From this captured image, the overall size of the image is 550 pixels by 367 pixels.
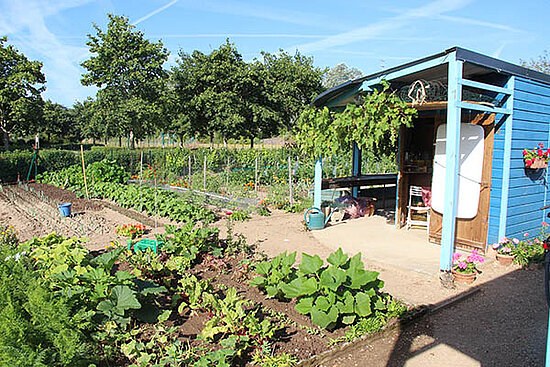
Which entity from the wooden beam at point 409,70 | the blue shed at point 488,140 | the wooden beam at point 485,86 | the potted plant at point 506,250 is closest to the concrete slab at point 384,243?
the blue shed at point 488,140

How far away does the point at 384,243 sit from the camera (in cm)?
677

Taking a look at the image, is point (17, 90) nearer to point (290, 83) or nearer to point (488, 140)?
point (290, 83)

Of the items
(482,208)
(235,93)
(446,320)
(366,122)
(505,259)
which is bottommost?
(446,320)

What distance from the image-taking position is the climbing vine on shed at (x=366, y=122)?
5906 millimetres

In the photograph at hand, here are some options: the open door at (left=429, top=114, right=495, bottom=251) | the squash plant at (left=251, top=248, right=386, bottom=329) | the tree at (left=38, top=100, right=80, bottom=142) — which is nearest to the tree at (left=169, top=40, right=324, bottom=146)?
the open door at (left=429, top=114, right=495, bottom=251)

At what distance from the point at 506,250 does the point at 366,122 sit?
2845 mm

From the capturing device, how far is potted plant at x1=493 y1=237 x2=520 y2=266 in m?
5.58

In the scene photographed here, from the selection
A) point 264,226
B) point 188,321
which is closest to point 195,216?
point 264,226

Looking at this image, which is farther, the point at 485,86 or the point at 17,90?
the point at 17,90

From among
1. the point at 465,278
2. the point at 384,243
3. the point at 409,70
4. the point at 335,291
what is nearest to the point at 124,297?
the point at 335,291

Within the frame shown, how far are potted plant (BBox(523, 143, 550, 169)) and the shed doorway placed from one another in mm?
619

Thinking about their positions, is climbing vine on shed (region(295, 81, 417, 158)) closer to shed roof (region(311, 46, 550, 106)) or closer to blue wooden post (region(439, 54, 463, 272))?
shed roof (region(311, 46, 550, 106))

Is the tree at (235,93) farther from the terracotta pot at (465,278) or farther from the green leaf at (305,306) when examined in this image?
the green leaf at (305,306)

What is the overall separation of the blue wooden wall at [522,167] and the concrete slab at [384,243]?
1172mm
